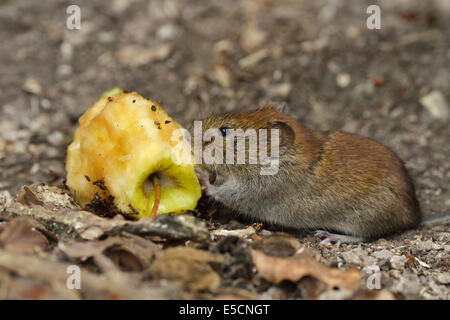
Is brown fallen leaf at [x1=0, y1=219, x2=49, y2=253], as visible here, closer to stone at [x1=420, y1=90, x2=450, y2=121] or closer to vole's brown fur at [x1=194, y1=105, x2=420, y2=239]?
vole's brown fur at [x1=194, y1=105, x2=420, y2=239]

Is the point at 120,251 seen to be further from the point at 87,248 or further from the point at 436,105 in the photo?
the point at 436,105

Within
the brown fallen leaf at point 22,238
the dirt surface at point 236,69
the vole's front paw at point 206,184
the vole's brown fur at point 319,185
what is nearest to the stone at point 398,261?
the dirt surface at point 236,69

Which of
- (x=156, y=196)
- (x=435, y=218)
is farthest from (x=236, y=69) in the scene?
(x=156, y=196)

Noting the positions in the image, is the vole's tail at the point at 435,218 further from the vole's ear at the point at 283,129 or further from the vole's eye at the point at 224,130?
the vole's eye at the point at 224,130

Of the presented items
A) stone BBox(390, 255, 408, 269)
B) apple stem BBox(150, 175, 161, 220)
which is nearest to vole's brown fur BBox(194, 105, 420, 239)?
apple stem BBox(150, 175, 161, 220)

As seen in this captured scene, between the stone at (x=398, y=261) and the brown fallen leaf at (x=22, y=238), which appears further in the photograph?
the stone at (x=398, y=261)

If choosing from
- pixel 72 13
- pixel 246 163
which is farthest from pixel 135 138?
pixel 72 13
